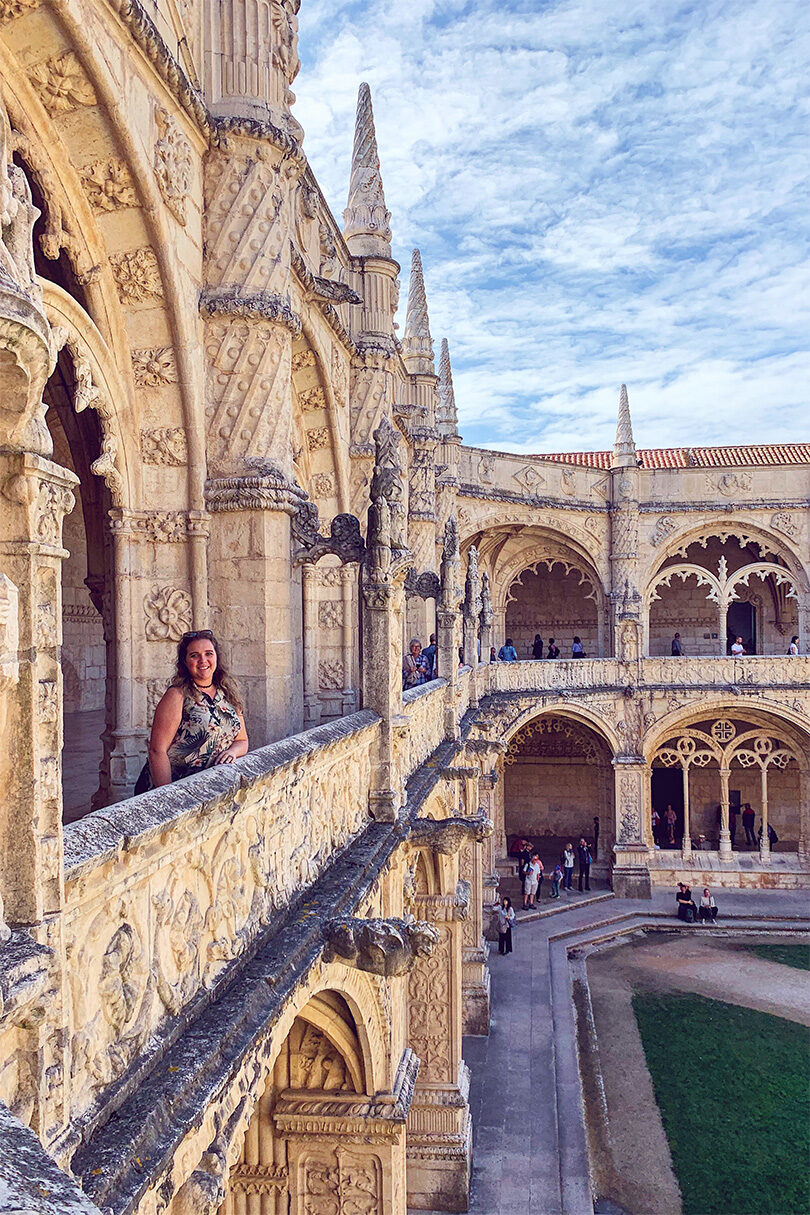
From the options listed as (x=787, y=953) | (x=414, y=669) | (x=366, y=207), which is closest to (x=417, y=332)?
(x=366, y=207)

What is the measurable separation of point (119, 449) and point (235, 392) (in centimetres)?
95

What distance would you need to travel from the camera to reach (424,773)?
8969 millimetres

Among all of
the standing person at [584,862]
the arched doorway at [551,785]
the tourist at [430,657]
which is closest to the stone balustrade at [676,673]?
the arched doorway at [551,785]

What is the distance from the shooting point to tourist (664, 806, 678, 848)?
2512 centimetres

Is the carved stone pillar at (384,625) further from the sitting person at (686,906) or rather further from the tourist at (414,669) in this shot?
the sitting person at (686,906)

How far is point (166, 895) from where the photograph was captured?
291 cm

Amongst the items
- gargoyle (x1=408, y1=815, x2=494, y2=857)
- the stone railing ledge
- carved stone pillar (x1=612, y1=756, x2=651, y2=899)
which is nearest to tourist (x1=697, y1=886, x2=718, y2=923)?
carved stone pillar (x1=612, y1=756, x2=651, y2=899)

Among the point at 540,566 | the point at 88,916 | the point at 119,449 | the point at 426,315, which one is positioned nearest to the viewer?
the point at 88,916

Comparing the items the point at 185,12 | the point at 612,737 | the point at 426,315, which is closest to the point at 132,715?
the point at 185,12

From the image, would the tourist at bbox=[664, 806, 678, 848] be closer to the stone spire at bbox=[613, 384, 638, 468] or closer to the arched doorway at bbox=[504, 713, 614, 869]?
the arched doorway at bbox=[504, 713, 614, 869]

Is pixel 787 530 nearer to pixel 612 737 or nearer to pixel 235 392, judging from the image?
pixel 612 737

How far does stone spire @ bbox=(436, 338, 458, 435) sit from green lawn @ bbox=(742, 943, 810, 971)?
13311 mm

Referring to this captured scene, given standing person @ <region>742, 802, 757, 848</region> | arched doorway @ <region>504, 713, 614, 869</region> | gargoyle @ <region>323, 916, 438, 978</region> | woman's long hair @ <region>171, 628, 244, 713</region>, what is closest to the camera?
woman's long hair @ <region>171, 628, 244, 713</region>

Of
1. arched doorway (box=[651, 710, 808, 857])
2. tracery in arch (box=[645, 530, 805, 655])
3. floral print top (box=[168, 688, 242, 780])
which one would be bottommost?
arched doorway (box=[651, 710, 808, 857])
